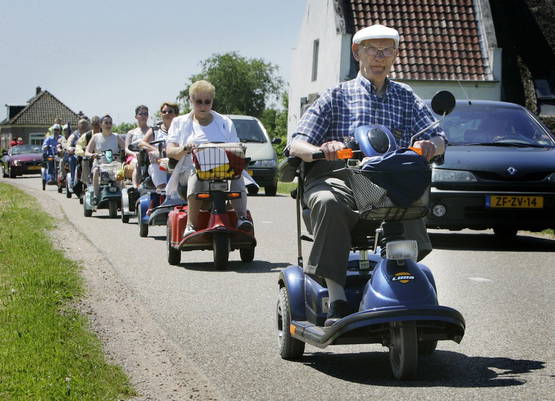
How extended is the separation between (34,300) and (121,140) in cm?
1346

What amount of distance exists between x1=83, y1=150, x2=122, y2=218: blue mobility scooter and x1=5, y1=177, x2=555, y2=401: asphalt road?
5569 millimetres

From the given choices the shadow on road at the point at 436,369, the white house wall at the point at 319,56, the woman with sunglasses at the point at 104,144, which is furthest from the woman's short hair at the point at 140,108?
the white house wall at the point at 319,56

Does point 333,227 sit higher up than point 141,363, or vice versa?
point 333,227

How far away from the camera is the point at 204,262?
488 inches

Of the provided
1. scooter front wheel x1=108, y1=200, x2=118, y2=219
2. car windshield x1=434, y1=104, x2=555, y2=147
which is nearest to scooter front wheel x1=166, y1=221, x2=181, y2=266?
car windshield x1=434, y1=104, x2=555, y2=147

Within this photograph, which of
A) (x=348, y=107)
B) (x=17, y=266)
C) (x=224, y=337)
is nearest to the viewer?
(x=348, y=107)

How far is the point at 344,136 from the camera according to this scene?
6516mm

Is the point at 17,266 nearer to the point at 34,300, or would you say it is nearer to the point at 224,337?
the point at 34,300

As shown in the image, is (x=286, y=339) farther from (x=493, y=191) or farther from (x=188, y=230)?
(x=493, y=191)

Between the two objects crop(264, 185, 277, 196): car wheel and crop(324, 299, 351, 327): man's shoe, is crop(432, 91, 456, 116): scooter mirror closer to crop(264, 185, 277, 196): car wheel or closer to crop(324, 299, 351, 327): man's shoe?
crop(324, 299, 351, 327): man's shoe

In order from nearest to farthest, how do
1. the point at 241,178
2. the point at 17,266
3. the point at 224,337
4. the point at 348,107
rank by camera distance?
1. the point at 348,107
2. the point at 224,337
3. the point at 17,266
4. the point at 241,178

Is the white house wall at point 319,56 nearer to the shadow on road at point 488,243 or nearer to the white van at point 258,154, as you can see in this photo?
the white van at point 258,154

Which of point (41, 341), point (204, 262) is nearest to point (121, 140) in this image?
point (204, 262)

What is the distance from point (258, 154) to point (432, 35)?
13.6 meters
